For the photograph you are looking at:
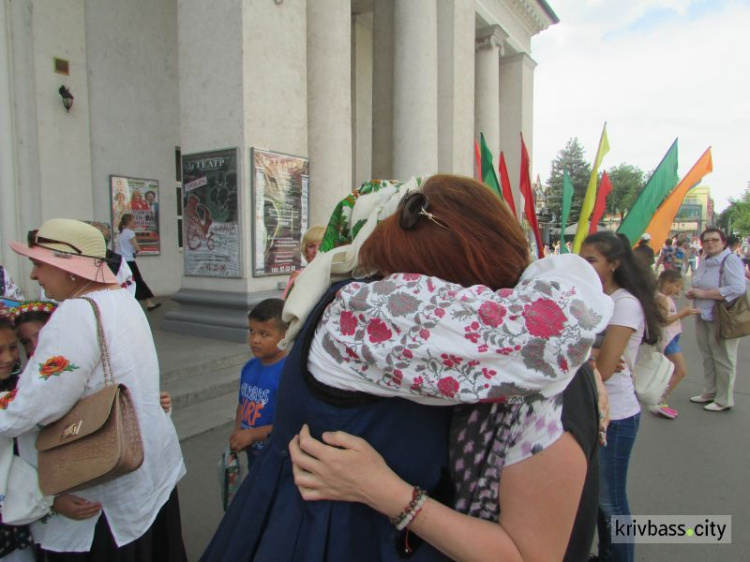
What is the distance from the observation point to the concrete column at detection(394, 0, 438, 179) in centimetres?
955

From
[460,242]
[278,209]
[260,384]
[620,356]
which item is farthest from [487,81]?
[460,242]

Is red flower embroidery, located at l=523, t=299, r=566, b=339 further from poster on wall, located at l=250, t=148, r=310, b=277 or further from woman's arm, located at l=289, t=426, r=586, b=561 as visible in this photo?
poster on wall, located at l=250, t=148, r=310, b=277

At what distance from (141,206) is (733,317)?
9.52 meters

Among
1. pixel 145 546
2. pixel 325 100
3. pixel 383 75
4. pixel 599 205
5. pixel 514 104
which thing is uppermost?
pixel 514 104

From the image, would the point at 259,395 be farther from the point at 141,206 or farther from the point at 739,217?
the point at 739,217

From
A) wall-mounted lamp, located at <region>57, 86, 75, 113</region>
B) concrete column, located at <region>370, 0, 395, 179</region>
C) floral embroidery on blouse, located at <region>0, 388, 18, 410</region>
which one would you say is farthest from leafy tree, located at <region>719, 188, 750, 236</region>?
floral embroidery on blouse, located at <region>0, 388, 18, 410</region>

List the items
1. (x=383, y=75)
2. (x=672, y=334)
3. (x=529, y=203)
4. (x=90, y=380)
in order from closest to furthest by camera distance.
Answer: (x=90, y=380) → (x=529, y=203) → (x=672, y=334) → (x=383, y=75)

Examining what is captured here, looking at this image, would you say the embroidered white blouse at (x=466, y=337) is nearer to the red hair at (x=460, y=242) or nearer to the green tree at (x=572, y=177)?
the red hair at (x=460, y=242)

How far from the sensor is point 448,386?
2.84 feet

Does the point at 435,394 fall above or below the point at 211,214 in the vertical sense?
below

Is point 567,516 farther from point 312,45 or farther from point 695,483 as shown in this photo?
point 312,45

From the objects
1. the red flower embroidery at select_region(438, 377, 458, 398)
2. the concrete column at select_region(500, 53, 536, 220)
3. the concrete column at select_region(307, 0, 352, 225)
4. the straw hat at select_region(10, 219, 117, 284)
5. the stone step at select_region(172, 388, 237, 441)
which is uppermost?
the concrete column at select_region(500, 53, 536, 220)

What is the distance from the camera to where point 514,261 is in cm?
103

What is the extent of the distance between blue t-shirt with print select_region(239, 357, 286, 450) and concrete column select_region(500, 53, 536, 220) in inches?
581
